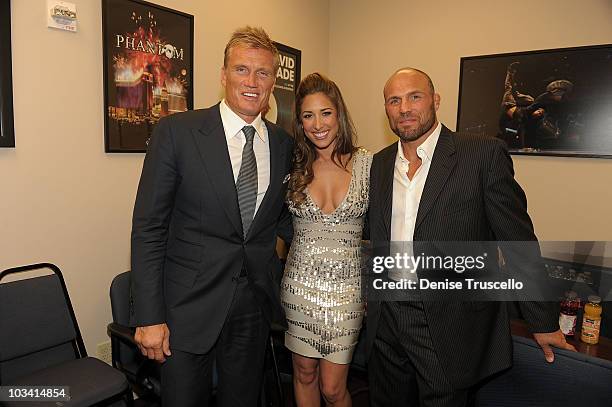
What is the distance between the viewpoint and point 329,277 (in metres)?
1.98

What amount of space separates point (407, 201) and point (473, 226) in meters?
0.25

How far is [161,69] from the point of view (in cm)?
268

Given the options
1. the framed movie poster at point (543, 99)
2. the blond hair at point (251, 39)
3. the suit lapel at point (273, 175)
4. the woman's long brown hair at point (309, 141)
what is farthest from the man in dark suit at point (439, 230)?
the framed movie poster at point (543, 99)

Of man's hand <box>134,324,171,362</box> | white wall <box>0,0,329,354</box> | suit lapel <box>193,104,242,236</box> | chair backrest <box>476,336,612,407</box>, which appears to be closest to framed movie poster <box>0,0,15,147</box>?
white wall <box>0,0,329,354</box>

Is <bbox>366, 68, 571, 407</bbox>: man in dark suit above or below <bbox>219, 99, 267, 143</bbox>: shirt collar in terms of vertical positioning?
below

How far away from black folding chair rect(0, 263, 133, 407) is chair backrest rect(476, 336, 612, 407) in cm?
148

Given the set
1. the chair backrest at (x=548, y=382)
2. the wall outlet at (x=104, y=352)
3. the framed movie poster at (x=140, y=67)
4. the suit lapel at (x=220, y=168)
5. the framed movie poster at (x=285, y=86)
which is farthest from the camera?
the framed movie poster at (x=285, y=86)

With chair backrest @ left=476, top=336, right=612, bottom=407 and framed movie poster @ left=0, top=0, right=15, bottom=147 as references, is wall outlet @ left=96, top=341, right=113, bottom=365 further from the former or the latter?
chair backrest @ left=476, top=336, right=612, bottom=407

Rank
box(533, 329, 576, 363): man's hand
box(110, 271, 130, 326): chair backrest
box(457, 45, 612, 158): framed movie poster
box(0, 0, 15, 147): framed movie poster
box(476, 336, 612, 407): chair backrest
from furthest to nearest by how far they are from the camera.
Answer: box(457, 45, 612, 158): framed movie poster → box(110, 271, 130, 326): chair backrest → box(0, 0, 15, 147): framed movie poster → box(533, 329, 576, 363): man's hand → box(476, 336, 612, 407): chair backrest

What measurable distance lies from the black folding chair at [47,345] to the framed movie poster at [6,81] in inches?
23.5

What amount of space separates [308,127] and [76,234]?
1322 millimetres

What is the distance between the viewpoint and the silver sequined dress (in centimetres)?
198

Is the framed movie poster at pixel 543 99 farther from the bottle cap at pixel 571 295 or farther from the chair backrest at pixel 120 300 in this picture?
the chair backrest at pixel 120 300

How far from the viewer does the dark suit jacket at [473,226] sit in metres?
1.64
